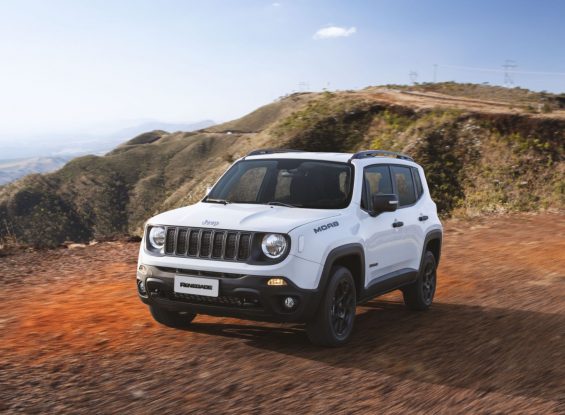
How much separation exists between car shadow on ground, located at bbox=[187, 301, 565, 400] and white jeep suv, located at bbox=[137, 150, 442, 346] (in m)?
0.38

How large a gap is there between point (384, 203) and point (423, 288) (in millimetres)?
2096

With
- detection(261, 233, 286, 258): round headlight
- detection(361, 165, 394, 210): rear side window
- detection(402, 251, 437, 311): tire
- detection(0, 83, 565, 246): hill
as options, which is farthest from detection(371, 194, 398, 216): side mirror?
detection(0, 83, 565, 246): hill

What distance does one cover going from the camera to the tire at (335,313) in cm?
605

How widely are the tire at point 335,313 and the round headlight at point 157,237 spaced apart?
162cm

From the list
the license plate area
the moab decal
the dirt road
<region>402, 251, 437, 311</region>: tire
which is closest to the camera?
the dirt road

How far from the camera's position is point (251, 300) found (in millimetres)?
5840

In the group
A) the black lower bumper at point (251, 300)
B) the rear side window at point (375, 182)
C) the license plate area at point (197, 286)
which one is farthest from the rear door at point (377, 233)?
the license plate area at point (197, 286)

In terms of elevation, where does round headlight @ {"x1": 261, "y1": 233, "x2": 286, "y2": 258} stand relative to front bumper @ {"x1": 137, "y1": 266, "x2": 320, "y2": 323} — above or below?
above

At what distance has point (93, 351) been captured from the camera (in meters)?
6.13

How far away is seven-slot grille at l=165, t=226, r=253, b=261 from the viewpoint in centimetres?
587

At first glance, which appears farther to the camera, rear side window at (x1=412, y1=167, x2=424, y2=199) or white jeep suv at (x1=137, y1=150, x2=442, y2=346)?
rear side window at (x1=412, y1=167, x2=424, y2=199)

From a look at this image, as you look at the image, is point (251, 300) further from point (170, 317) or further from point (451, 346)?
point (451, 346)

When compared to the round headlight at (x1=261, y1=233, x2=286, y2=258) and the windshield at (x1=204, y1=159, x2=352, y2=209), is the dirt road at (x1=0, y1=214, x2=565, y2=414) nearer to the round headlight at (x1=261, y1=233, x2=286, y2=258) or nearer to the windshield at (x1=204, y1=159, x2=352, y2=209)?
the round headlight at (x1=261, y1=233, x2=286, y2=258)

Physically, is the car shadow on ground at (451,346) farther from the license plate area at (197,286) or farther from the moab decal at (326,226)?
the moab decal at (326,226)
